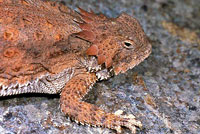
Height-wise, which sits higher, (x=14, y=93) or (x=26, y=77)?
(x=26, y=77)

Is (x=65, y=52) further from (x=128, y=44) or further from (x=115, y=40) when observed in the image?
(x=128, y=44)

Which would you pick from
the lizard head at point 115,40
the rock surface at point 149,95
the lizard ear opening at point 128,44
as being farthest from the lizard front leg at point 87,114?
the lizard ear opening at point 128,44

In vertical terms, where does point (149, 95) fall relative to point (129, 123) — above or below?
above

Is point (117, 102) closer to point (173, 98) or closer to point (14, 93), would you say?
point (173, 98)

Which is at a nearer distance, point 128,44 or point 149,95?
point 128,44

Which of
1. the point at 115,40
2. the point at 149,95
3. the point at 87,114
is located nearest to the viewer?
the point at 87,114

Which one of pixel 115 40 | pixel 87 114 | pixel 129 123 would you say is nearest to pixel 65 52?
pixel 115 40

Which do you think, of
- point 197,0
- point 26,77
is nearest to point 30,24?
point 26,77

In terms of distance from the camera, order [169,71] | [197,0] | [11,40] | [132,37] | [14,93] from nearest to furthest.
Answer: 1. [11,40]
2. [14,93]
3. [132,37]
4. [169,71]
5. [197,0]
